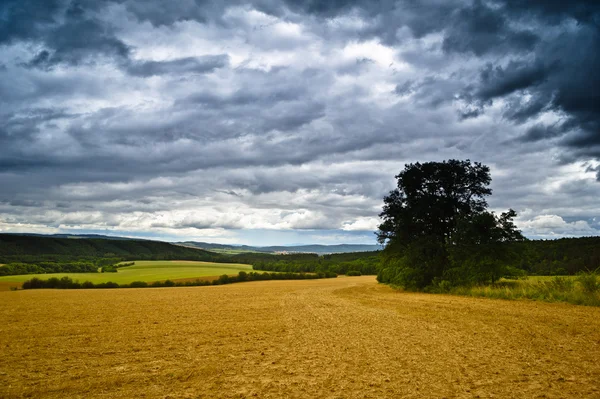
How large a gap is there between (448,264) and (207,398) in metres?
24.4

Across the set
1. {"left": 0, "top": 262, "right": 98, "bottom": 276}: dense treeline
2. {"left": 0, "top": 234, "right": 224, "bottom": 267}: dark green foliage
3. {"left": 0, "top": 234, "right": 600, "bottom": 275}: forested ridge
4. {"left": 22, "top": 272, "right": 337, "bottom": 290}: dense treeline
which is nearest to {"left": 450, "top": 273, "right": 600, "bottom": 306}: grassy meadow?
{"left": 0, "top": 234, "right": 600, "bottom": 275}: forested ridge

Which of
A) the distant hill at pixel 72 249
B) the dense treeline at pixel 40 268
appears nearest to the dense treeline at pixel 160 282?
the dense treeline at pixel 40 268

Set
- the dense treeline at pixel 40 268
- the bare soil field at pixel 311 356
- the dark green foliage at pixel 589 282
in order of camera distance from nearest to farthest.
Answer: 1. the bare soil field at pixel 311 356
2. the dark green foliage at pixel 589 282
3. the dense treeline at pixel 40 268

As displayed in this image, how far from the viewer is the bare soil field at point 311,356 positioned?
6375 mm

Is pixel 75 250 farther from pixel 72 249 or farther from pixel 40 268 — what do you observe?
pixel 40 268

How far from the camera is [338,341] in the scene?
34.1ft

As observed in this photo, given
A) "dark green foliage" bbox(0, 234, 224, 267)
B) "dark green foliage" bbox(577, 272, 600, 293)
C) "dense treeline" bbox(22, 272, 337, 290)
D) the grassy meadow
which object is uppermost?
"dark green foliage" bbox(577, 272, 600, 293)

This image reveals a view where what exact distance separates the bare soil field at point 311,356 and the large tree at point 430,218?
11.9 metres

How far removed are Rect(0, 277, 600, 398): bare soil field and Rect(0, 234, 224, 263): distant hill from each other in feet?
333

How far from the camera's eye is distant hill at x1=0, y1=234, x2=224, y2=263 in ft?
348

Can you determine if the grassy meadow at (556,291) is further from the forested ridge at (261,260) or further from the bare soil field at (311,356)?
the bare soil field at (311,356)

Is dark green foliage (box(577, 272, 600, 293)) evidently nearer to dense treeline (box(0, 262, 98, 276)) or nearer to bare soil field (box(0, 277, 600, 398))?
bare soil field (box(0, 277, 600, 398))

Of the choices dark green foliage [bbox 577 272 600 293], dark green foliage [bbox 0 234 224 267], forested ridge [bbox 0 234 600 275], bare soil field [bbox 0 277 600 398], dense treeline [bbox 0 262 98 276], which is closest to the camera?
bare soil field [bbox 0 277 600 398]

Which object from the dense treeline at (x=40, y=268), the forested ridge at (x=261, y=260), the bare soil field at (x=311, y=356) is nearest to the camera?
the bare soil field at (x=311, y=356)
